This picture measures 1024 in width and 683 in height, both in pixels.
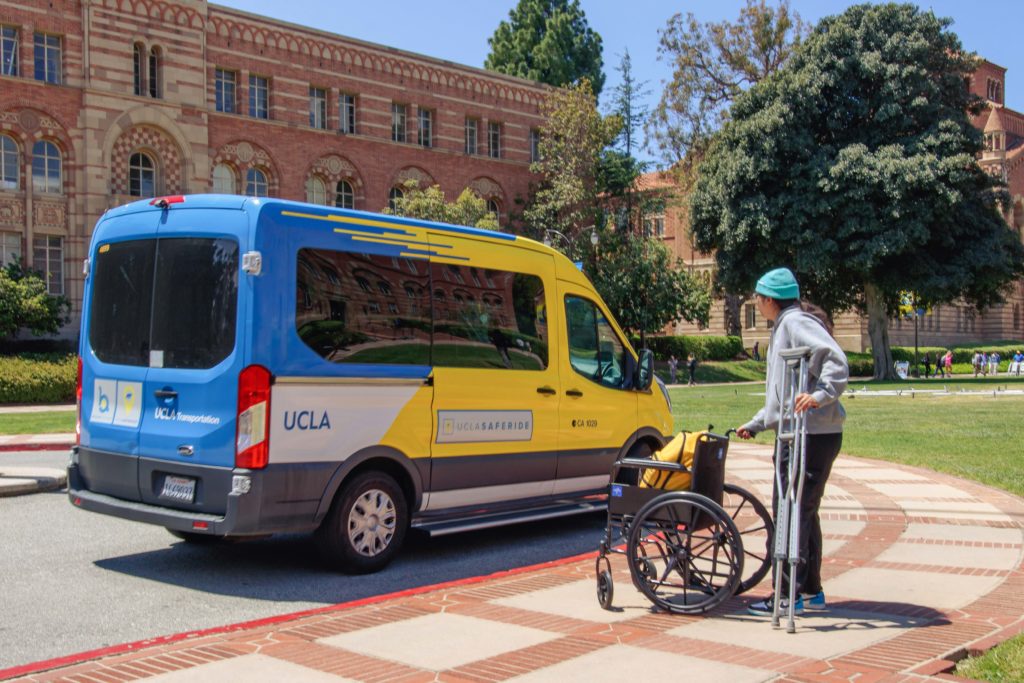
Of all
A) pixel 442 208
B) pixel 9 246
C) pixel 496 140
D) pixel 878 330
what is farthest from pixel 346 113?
pixel 878 330

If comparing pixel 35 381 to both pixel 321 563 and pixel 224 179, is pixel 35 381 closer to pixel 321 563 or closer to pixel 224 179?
pixel 224 179

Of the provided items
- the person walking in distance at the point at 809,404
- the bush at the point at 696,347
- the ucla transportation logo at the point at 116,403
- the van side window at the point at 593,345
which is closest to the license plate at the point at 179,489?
the ucla transportation logo at the point at 116,403

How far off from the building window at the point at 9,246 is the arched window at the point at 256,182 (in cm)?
918

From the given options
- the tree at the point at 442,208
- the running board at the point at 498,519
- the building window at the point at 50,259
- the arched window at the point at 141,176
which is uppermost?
the arched window at the point at 141,176

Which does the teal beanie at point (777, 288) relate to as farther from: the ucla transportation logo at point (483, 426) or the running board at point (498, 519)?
the running board at point (498, 519)

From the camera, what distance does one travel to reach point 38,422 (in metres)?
22.4

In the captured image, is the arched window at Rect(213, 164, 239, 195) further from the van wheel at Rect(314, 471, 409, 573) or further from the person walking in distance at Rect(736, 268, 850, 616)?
the person walking in distance at Rect(736, 268, 850, 616)

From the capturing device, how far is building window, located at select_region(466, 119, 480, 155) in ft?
165

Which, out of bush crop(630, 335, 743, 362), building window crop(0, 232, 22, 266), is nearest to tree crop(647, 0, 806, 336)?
bush crop(630, 335, 743, 362)

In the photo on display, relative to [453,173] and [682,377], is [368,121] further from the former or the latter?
[682,377]

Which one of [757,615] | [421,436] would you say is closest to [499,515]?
[421,436]

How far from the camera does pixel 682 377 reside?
5197 centimetres

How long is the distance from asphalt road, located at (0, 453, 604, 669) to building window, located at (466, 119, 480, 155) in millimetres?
41283

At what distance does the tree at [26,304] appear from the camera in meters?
32.5
